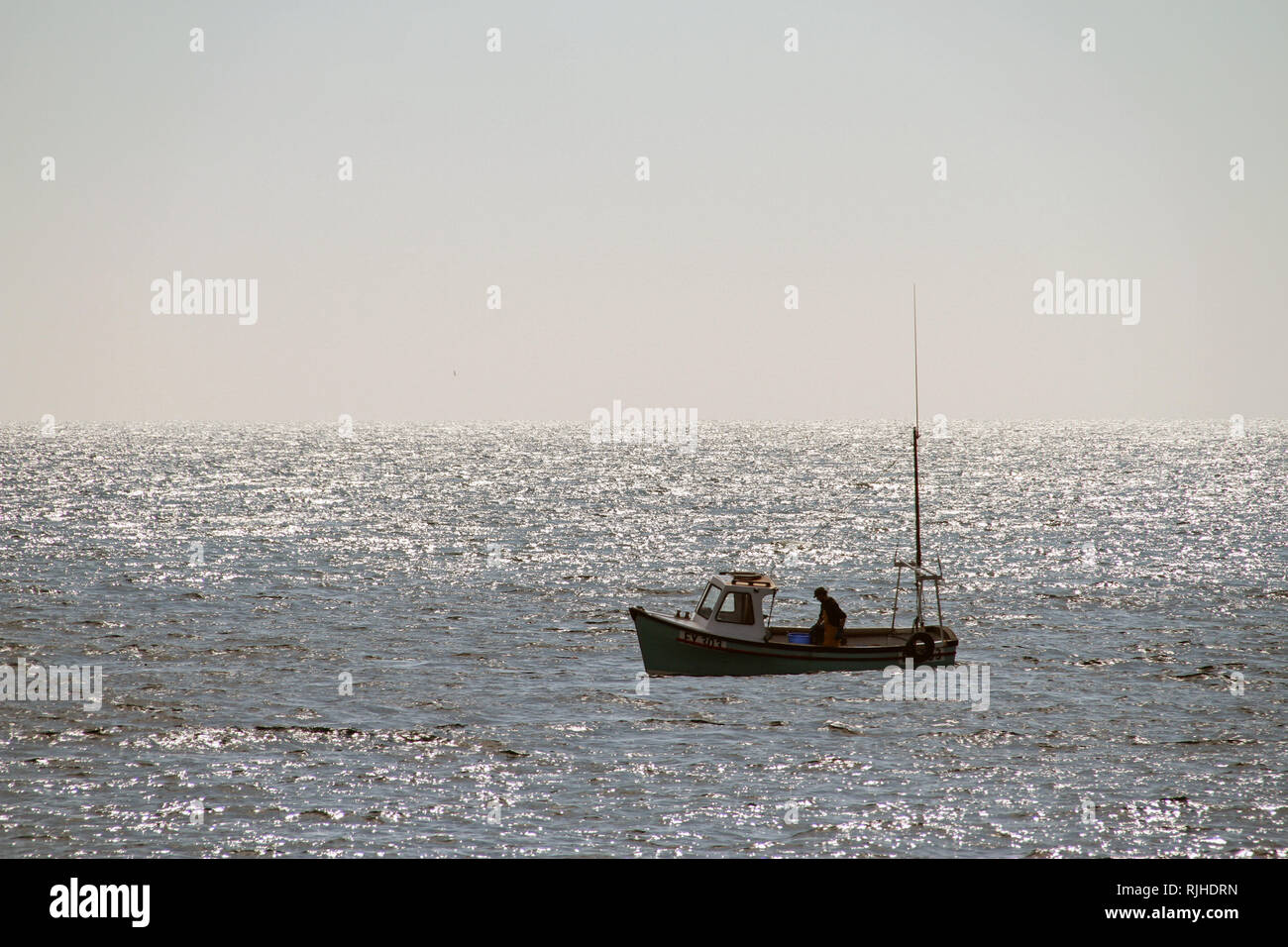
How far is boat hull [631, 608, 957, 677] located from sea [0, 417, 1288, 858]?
61 cm

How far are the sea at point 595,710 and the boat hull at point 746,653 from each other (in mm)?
612

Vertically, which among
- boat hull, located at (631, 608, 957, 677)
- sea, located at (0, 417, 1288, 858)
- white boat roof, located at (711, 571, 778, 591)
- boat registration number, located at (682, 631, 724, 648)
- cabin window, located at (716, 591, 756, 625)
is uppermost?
white boat roof, located at (711, 571, 778, 591)

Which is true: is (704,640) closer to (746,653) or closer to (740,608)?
(746,653)

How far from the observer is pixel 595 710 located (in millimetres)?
31266

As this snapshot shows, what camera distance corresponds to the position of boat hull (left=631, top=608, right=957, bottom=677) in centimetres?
3444

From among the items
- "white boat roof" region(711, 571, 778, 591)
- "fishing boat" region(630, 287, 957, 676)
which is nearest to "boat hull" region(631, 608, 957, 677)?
"fishing boat" region(630, 287, 957, 676)

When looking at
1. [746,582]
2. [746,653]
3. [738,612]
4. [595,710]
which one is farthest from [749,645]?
[595,710]

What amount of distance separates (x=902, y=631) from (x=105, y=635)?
92.1 feet

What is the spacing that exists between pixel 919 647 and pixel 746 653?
5001mm

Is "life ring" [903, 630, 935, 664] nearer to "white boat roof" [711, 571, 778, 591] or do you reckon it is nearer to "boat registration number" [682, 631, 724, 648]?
"white boat roof" [711, 571, 778, 591]

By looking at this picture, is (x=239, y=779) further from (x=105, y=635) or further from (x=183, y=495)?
(x=183, y=495)
